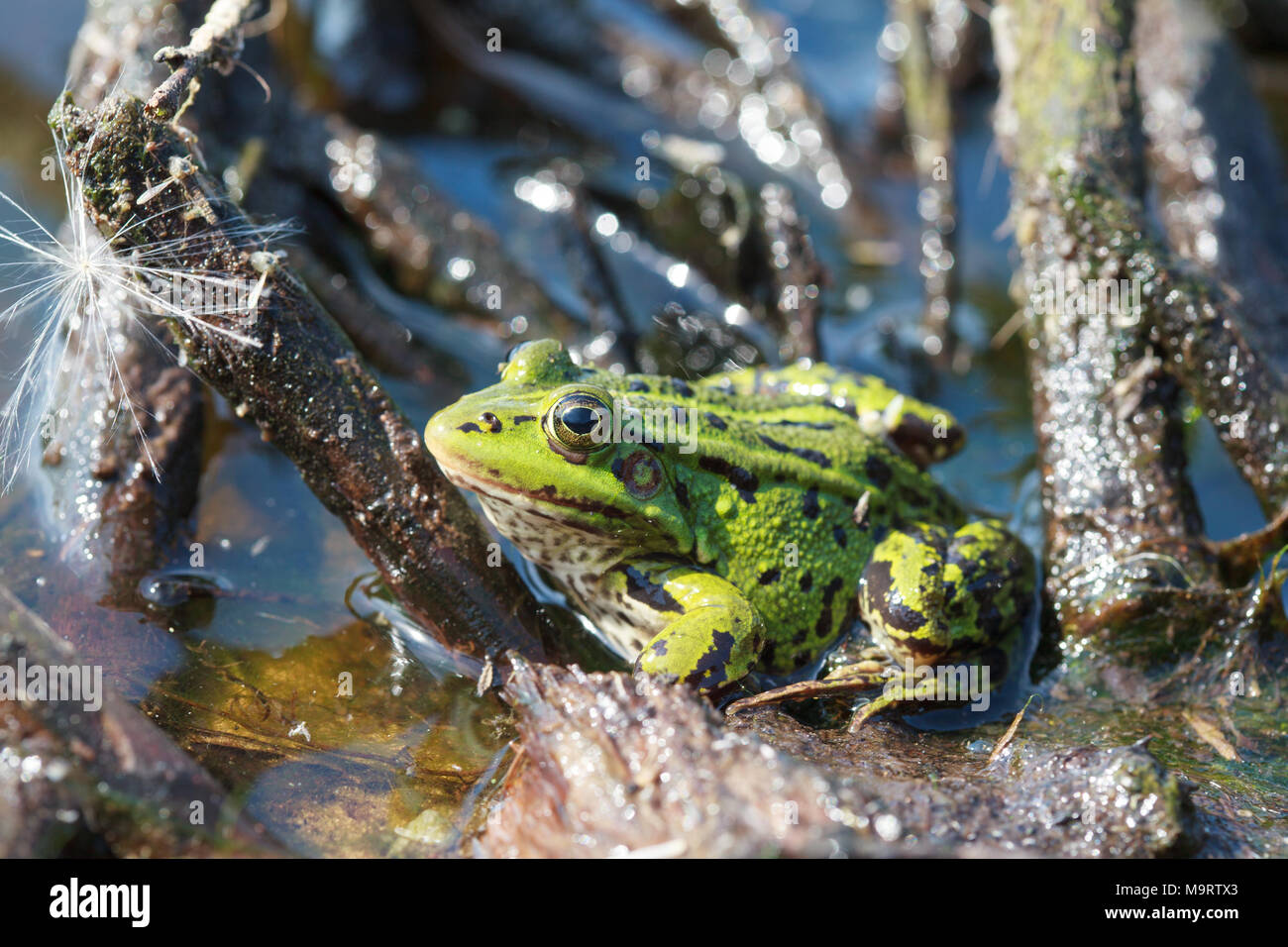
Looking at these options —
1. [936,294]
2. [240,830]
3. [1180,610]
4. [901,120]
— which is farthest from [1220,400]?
[901,120]

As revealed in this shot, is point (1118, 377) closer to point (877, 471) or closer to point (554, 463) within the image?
point (877, 471)

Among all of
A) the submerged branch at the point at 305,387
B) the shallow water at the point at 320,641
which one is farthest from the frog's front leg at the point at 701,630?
the shallow water at the point at 320,641

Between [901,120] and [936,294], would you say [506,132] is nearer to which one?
[901,120]

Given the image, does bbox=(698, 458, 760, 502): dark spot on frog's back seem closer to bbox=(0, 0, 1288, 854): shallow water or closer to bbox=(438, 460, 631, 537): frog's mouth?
bbox=(438, 460, 631, 537): frog's mouth

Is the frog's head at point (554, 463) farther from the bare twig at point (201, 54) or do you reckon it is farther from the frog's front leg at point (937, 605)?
the bare twig at point (201, 54)

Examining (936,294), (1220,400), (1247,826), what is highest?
(936,294)

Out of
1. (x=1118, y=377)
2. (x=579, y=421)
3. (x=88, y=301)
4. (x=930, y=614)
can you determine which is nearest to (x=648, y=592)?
(x=579, y=421)
